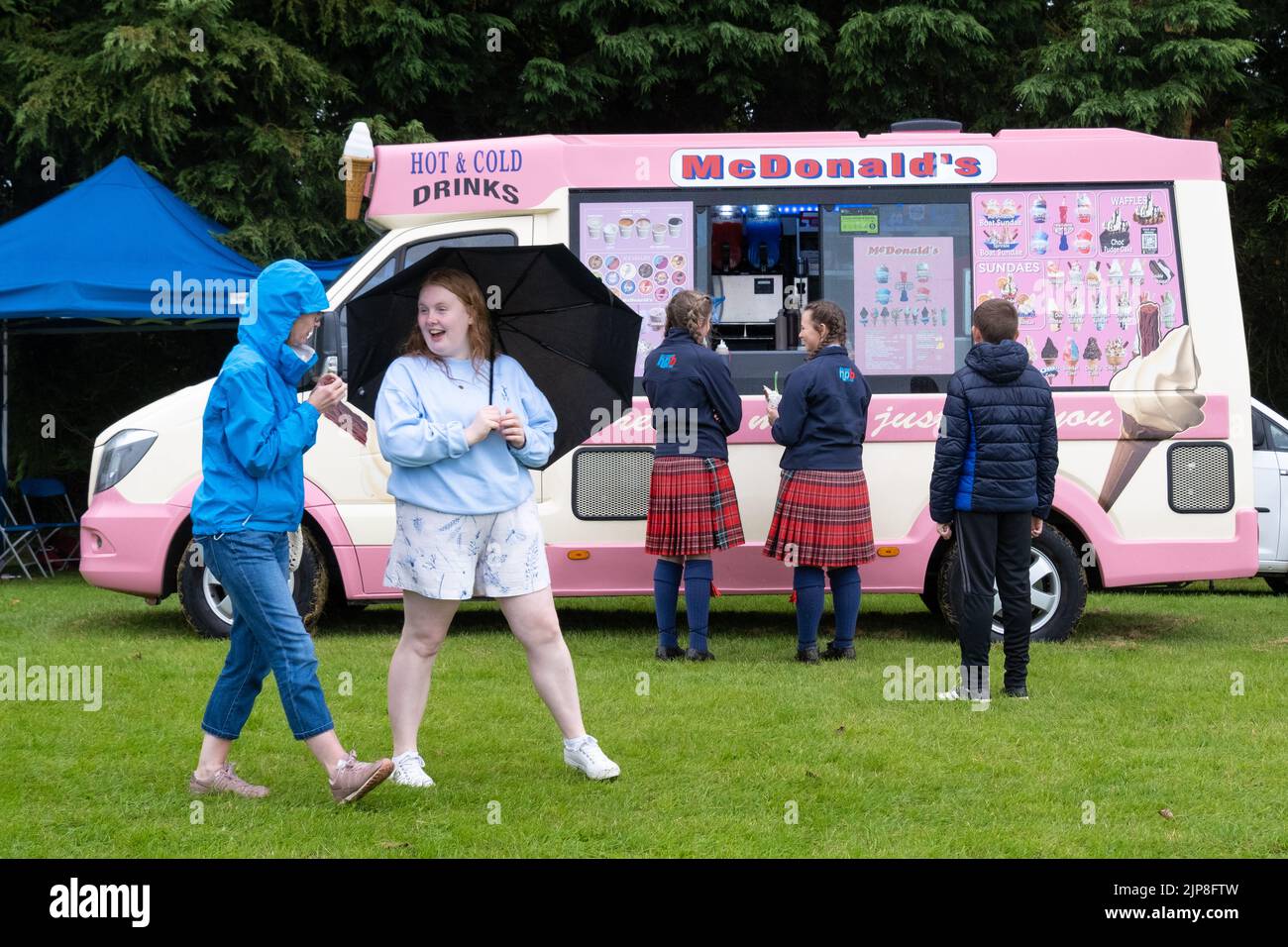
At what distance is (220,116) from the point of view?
1595cm

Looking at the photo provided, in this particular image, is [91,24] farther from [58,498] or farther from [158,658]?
[158,658]

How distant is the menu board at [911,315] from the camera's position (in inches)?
360

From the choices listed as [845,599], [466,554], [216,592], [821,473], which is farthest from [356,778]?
[216,592]

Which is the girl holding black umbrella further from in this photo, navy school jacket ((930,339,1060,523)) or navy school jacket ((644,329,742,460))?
navy school jacket ((644,329,742,460))

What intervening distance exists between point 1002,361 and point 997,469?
50 cm

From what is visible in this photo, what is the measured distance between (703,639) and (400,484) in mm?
3460

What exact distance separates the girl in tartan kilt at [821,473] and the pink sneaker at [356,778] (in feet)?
12.0

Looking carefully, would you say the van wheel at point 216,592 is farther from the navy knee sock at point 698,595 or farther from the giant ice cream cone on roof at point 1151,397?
the giant ice cream cone on roof at point 1151,397

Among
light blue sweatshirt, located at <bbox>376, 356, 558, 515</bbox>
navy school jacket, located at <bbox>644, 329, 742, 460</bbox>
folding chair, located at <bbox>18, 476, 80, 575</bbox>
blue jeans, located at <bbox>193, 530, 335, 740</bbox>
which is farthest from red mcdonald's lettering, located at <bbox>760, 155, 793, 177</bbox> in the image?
folding chair, located at <bbox>18, 476, 80, 575</bbox>

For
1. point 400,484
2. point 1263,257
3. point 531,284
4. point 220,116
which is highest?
point 220,116

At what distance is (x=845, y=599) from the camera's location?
8680 millimetres

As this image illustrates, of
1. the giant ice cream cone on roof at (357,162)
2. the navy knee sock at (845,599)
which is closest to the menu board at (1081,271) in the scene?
the navy knee sock at (845,599)

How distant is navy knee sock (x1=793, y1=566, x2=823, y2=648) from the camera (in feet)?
28.1

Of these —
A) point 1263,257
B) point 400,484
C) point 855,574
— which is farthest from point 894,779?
point 1263,257
